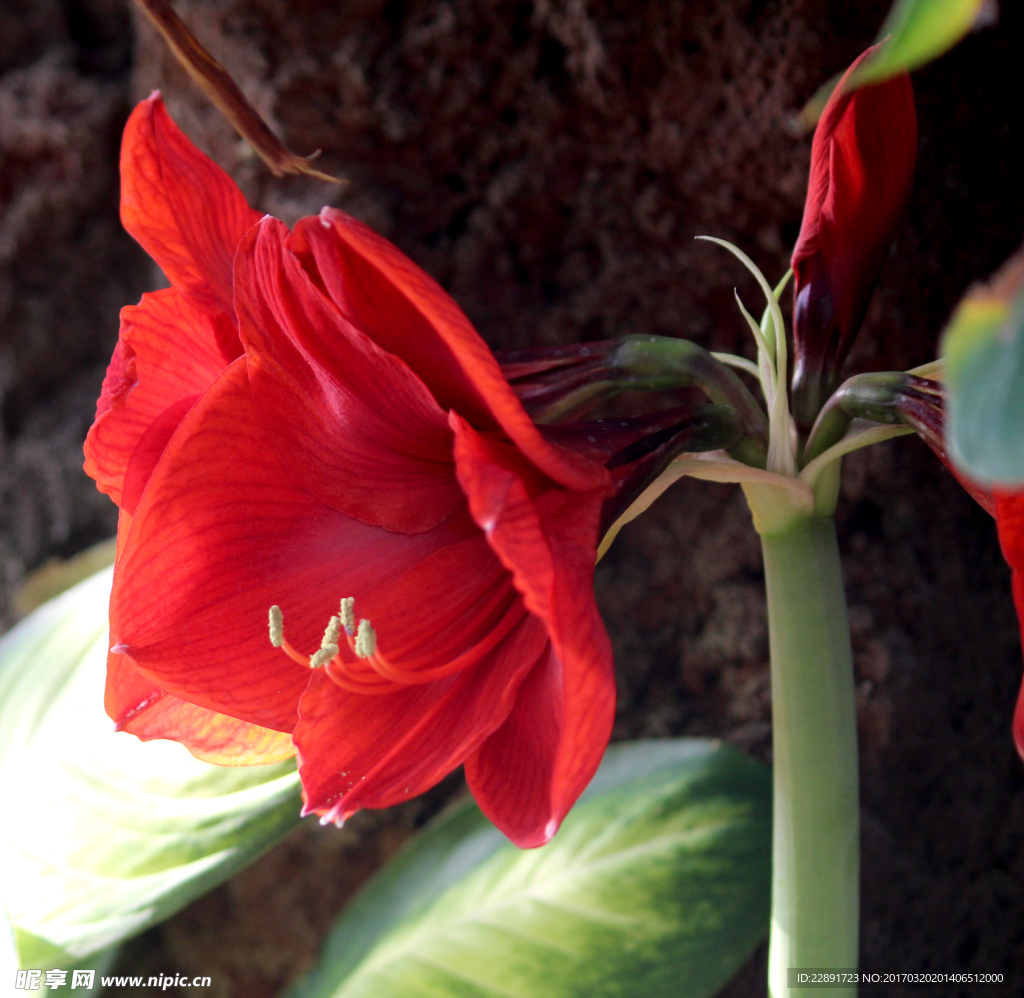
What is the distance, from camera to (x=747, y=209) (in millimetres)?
708

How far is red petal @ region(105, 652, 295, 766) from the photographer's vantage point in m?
0.47

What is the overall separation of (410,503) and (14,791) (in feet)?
1.55

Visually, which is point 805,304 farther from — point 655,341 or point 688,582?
point 688,582

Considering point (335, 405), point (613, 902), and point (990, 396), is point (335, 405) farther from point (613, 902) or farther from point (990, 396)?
point (613, 902)

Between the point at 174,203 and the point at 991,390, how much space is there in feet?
1.27

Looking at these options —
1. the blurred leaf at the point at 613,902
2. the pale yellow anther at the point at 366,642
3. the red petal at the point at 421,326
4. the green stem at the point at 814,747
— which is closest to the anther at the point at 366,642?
the pale yellow anther at the point at 366,642

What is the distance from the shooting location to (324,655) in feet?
1.26

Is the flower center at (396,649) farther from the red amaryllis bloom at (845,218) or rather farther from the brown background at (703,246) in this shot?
the brown background at (703,246)

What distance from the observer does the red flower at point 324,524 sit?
0.37 metres

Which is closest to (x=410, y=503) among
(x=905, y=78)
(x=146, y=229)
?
(x=146, y=229)

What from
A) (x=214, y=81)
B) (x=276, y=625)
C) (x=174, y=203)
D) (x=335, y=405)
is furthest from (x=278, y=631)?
(x=214, y=81)

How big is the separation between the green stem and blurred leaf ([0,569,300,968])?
1.07ft

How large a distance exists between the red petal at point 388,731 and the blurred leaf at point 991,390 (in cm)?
24

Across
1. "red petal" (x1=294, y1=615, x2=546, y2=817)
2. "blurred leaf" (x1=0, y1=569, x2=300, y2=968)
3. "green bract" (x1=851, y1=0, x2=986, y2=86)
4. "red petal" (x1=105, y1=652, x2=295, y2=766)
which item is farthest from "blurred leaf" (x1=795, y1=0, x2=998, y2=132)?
"blurred leaf" (x1=0, y1=569, x2=300, y2=968)
